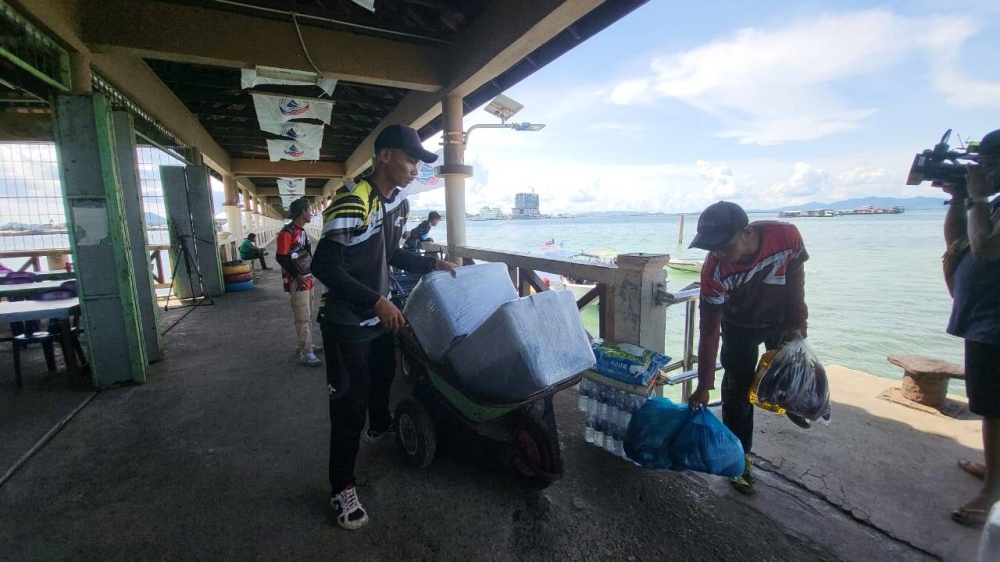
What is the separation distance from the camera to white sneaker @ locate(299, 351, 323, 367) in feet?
14.4

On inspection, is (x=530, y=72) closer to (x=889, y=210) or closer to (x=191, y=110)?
(x=191, y=110)

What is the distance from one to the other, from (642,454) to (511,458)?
71 cm

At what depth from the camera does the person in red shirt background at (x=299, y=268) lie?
432 centimetres

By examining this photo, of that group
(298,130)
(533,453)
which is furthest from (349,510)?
(298,130)

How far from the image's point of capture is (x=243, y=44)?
4.44 meters

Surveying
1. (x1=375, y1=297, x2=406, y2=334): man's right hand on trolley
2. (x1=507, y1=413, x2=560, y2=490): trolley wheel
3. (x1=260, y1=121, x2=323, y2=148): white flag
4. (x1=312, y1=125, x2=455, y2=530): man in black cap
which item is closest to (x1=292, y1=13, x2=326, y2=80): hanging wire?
(x1=260, y1=121, x2=323, y2=148): white flag

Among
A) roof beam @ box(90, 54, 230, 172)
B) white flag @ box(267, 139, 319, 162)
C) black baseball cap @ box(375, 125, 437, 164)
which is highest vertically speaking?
roof beam @ box(90, 54, 230, 172)

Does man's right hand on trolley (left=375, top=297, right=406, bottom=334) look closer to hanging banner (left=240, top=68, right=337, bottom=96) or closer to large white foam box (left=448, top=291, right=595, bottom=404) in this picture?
large white foam box (left=448, top=291, right=595, bottom=404)

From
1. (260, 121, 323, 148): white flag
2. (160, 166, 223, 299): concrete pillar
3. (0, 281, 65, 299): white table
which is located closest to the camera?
(0, 281, 65, 299): white table

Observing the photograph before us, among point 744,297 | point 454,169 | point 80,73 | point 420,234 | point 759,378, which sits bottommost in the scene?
point 759,378

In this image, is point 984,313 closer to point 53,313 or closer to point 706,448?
point 706,448

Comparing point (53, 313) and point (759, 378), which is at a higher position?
point (53, 313)

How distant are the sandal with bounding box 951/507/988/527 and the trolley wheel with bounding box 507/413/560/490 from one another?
205 centimetres

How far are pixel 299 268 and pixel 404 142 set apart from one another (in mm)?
2944
